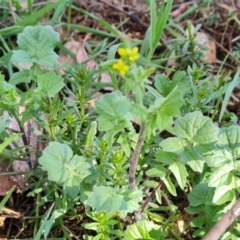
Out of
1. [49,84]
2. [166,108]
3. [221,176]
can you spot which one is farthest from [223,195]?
[49,84]

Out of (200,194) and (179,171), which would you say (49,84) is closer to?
(179,171)

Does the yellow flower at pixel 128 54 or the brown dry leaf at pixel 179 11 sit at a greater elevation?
the yellow flower at pixel 128 54

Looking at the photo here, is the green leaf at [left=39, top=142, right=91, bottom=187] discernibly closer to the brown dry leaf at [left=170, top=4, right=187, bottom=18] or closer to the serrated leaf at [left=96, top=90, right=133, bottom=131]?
the serrated leaf at [left=96, top=90, right=133, bottom=131]

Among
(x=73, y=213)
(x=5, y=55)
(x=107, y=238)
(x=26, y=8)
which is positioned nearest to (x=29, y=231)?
(x=73, y=213)

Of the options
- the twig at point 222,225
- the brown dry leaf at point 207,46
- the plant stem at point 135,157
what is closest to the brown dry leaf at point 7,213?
the plant stem at point 135,157

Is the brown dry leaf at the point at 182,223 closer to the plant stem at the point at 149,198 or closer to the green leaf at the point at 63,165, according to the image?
the plant stem at the point at 149,198

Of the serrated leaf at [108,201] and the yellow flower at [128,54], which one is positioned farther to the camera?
the serrated leaf at [108,201]

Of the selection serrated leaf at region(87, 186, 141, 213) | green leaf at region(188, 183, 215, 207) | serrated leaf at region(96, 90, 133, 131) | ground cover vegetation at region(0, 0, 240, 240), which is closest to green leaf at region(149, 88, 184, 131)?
ground cover vegetation at region(0, 0, 240, 240)

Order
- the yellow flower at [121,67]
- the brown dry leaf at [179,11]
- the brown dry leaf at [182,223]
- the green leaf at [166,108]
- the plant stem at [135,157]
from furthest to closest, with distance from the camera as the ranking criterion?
the brown dry leaf at [179,11], the brown dry leaf at [182,223], the plant stem at [135,157], the green leaf at [166,108], the yellow flower at [121,67]
